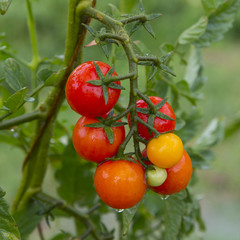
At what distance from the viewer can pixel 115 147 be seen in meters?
0.50

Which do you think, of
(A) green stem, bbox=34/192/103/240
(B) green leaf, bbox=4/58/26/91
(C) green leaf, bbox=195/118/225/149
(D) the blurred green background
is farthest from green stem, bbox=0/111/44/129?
(D) the blurred green background

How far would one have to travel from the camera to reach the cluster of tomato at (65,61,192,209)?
471 mm

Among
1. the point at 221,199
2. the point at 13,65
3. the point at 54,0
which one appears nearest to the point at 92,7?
the point at 13,65

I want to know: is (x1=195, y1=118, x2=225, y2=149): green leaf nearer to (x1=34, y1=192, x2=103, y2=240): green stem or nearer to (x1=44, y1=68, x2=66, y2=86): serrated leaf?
(x1=34, y1=192, x2=103, y2=240): green stem

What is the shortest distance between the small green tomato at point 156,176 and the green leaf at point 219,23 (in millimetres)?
342

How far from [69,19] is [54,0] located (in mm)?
3566

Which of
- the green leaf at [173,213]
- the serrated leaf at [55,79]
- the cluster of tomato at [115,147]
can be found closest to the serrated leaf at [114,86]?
→ the cluster of tomato at [115,147]

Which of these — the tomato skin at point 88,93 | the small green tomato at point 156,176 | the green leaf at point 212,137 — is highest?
the tomato skin at point 88,93

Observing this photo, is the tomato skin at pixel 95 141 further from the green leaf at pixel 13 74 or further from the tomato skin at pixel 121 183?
the green leaf at pixel 13 74

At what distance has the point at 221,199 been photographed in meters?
2.51

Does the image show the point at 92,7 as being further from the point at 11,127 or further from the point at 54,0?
the point at 54,0

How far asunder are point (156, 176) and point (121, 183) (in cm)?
4

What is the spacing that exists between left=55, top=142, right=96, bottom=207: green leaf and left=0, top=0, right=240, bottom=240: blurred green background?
119 cm

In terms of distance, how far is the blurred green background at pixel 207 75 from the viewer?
237 centimetres
